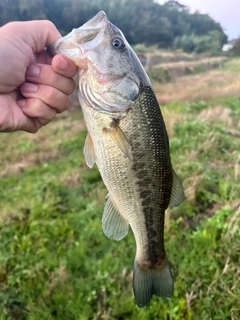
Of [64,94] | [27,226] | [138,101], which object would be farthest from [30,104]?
[27,226]

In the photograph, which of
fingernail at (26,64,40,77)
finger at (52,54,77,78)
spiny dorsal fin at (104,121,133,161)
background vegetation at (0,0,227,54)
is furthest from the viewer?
background vegetation at (0,0,227,54)

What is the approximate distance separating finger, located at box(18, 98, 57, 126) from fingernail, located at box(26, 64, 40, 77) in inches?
6.4

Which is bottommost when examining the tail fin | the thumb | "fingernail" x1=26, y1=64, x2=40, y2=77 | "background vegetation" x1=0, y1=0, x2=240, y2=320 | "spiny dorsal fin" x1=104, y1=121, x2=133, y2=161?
"background vegetation" x1=0, y1=0, x2=240, y2=320

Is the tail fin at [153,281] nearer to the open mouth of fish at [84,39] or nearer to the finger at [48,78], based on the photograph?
the finger at [48,78]

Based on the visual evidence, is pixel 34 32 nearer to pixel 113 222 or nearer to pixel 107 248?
pixel 113 222

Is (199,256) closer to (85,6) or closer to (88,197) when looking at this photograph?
(88,197)

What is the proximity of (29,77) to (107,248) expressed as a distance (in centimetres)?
310

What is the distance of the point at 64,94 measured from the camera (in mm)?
2346

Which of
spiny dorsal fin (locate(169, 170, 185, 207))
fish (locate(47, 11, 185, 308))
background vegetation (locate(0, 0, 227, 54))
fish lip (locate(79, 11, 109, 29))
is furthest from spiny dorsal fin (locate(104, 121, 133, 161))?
background vegetation (locate(0, 0, 227, 54))

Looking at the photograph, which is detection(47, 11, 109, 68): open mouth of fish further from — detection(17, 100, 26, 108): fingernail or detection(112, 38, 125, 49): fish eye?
detection(17, 100, 26, 108): fingernail

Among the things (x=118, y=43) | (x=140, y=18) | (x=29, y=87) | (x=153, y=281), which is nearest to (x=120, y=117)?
(x=118, y=43)

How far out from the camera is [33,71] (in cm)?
230

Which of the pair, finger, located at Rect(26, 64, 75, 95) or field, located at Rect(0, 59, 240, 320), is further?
field, located at Rect(0, 59, 240, 320)

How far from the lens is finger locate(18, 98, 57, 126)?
2363mm
